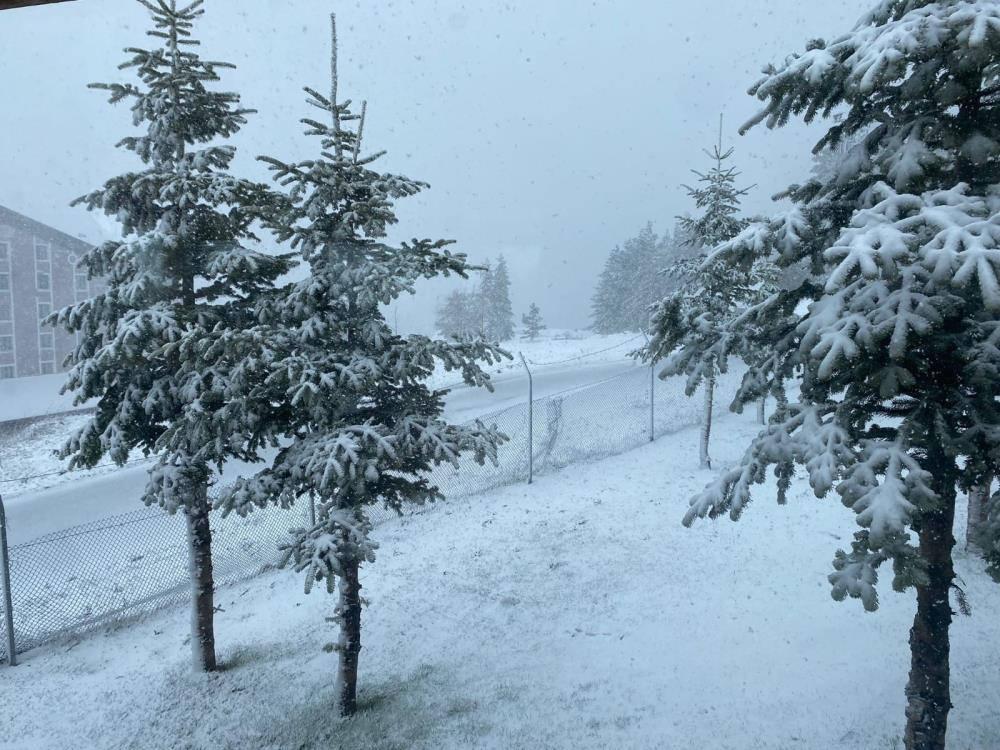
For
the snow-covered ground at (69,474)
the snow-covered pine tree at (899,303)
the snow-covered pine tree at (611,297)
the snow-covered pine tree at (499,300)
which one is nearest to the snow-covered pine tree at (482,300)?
the snow-covered pine tree at (499,300)

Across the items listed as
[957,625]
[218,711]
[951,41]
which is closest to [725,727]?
[957,625]

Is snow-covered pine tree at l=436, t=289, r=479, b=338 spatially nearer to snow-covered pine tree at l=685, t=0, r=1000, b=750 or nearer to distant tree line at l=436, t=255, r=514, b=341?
distant tree line at l=436, t=255, r=514, b=341

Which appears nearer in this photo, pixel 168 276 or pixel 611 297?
pixel 168 276

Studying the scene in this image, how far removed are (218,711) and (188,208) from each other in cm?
594

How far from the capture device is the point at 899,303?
3.91 m

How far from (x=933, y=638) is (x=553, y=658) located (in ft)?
14.6

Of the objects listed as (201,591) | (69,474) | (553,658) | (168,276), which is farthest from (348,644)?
(69,474)

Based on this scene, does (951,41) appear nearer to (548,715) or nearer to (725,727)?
(725,727)

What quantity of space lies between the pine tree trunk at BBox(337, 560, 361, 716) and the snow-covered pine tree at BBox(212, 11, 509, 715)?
0.36 m

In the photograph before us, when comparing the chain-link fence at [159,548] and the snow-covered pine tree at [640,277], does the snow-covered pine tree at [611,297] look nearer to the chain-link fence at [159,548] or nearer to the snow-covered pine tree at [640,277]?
the snow-covered pine tree at [640,277]

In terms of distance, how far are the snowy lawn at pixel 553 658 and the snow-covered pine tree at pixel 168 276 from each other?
2.58 m

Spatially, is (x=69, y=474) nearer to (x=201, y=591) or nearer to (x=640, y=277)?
(x=201, y=591)

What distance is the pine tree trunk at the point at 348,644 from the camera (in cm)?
680

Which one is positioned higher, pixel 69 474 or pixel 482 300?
pixel 482 300
